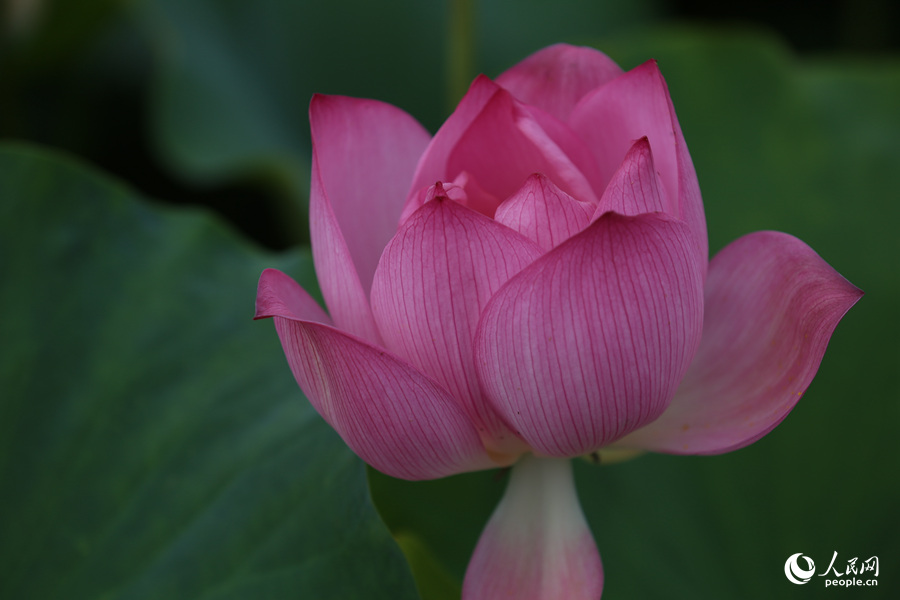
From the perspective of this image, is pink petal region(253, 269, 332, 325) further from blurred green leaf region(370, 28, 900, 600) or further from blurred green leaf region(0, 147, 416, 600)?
blurred green leaf region(370, 28, 900, 600)

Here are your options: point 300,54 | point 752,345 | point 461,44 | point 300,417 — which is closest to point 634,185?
point 752,345

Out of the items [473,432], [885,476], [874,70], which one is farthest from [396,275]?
[874,70]

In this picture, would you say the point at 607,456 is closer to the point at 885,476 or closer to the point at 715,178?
the point at 885,476

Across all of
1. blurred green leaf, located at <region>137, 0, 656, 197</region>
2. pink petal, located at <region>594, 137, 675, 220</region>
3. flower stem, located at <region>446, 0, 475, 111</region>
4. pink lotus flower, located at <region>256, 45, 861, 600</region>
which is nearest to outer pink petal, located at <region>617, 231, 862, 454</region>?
pink lotus flower, located at <region>256, 45, 861, 600</region>

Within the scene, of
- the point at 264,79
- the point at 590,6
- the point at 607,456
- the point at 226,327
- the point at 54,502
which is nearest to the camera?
the point at 607,456

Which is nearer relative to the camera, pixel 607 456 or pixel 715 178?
pixel 607 456
